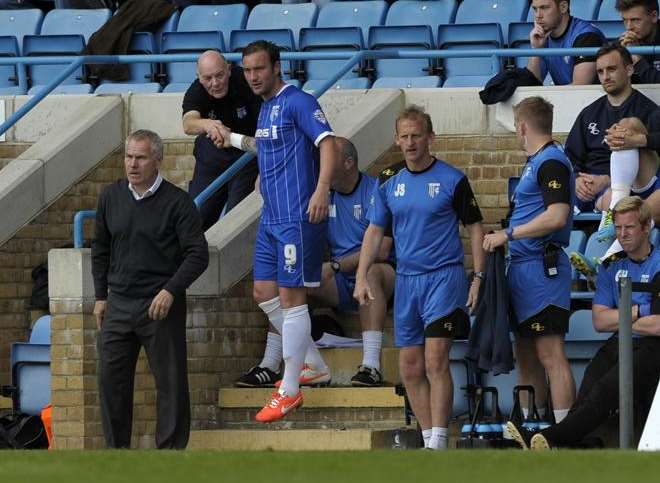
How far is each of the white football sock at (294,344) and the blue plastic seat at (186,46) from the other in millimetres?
5129

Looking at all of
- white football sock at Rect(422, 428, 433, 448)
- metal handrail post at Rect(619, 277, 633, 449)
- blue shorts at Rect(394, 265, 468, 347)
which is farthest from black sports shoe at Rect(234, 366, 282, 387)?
metal handrail post at Rect(619, 277, 633, 449)

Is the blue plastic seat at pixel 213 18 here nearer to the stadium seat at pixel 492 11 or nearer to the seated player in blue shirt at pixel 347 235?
the stadium seat at pixel 492 11

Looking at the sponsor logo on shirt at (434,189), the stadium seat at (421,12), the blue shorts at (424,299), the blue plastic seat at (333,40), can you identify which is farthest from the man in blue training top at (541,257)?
the stadium seat at (421,12)

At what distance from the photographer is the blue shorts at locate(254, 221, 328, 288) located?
468 inches

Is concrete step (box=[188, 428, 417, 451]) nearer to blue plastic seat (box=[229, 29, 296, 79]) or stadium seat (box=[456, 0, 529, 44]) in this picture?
blue plastic seat (box=[229, 29, 296, 79])

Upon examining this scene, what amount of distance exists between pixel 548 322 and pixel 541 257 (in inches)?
15.6

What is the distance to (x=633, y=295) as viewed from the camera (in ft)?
36.5

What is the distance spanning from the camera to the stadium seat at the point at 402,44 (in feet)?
52.1

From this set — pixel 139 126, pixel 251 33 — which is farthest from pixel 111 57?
pixel 251 33

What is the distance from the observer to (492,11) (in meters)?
16.7

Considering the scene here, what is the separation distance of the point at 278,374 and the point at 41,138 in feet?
10.7

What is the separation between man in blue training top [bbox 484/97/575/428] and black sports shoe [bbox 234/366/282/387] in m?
1.82

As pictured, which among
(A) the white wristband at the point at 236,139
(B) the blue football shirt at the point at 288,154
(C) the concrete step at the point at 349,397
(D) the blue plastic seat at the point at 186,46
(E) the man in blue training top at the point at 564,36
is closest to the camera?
(B) the blue football shirt at the point at 288,154

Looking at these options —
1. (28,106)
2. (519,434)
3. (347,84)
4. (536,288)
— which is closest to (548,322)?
(536,288)
